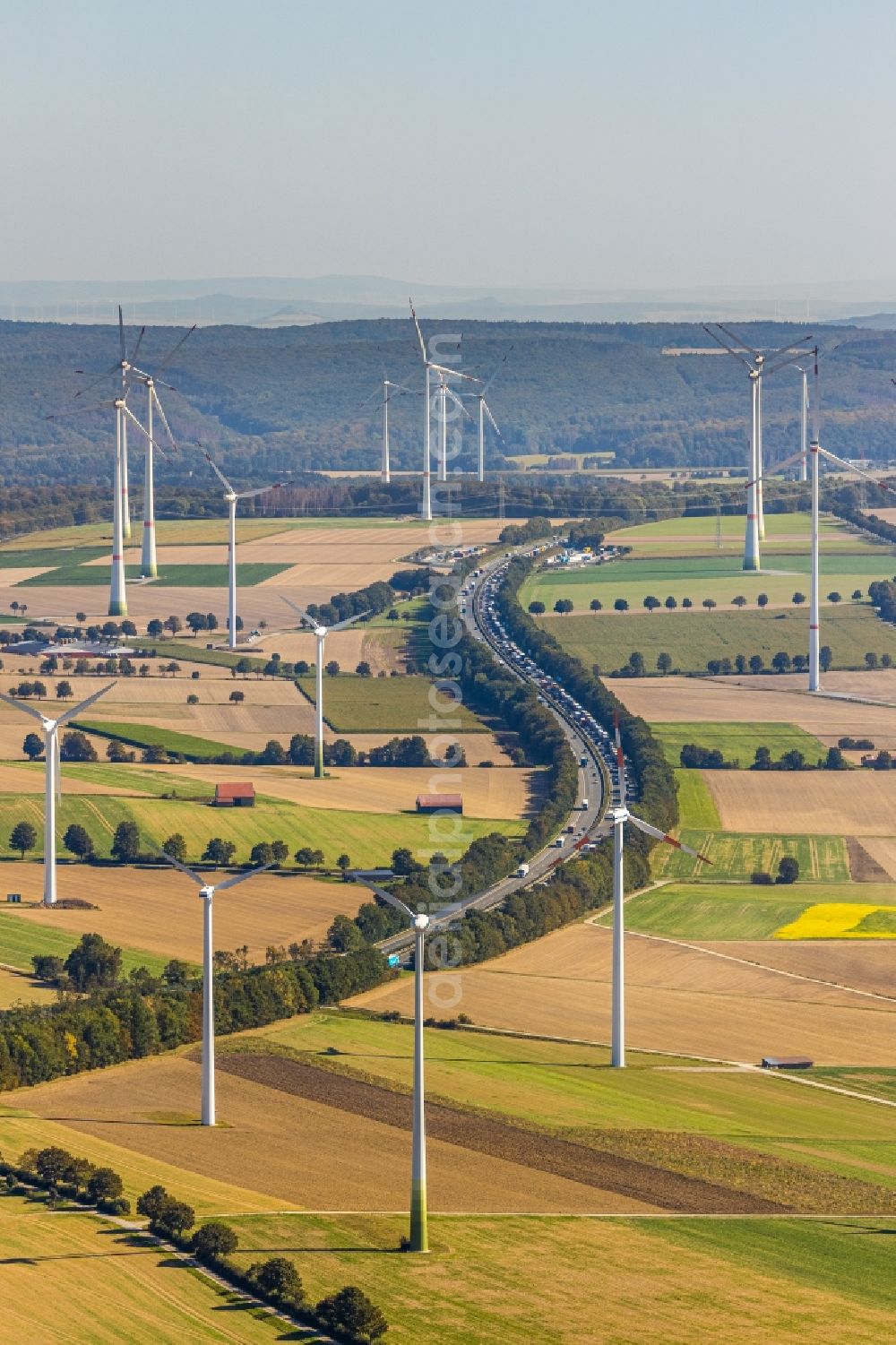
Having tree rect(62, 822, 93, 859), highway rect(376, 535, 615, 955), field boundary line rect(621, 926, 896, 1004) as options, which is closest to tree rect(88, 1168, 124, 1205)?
highway rect(376, 535, 615, 955)

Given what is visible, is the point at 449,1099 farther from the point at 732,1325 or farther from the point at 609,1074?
the point at 732,1325

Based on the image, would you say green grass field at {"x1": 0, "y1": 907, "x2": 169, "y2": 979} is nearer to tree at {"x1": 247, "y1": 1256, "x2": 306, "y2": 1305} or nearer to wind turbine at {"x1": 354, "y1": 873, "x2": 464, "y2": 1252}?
wind turbine at {"x1": 354, "y1": 873, "x2": 464, "y2": 1252}

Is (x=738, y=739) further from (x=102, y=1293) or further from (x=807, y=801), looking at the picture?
(x=102, y=1293)

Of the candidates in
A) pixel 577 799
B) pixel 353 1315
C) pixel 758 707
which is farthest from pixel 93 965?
pixel 758 707

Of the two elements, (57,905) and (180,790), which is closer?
(57,905)

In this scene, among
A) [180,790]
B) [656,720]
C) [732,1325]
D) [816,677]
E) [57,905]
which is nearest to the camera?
[732,1325]

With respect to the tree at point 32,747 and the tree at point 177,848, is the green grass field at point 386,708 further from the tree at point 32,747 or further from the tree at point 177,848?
the tree at point 177,848

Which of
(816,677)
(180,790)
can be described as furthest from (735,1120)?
(816,677)
